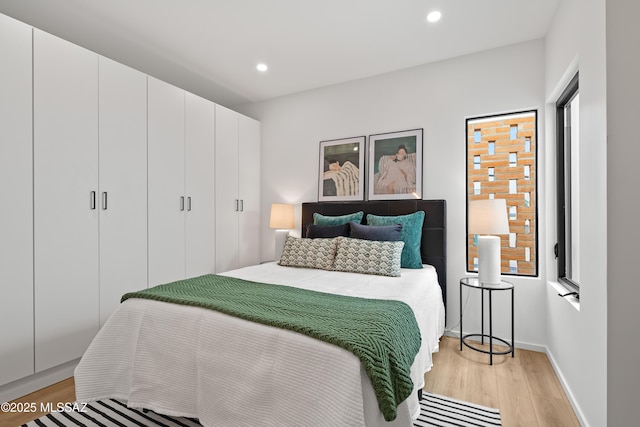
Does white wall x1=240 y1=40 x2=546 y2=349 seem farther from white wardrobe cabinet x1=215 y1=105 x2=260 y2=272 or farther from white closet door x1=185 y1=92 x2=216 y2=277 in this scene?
white closet door x1=185 y1=92 x2=216 y2=277

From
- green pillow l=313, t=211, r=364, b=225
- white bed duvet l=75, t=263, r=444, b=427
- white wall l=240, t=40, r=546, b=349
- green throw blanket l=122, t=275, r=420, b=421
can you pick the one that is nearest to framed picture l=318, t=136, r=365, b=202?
white wall l=240, t=40, r=546, b=349

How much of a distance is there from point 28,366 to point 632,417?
11.1ft

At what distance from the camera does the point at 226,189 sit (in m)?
3.89

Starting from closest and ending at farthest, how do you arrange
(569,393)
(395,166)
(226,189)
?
(569,393) < (395,166) < (226,189)

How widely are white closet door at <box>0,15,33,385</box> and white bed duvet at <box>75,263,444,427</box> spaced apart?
0.75 metres

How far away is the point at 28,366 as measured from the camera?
2229 millimetres

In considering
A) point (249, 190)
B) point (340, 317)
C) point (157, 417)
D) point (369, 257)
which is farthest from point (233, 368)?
point (249, 190)

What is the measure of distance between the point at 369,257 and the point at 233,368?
1538 mm

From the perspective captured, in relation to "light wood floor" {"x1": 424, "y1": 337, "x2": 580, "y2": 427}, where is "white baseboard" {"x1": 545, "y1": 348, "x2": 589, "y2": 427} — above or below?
above

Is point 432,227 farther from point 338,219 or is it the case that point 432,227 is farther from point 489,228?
point 338,219

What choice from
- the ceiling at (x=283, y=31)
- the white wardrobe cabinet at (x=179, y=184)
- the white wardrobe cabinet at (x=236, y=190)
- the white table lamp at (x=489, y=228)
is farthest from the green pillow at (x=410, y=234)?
the white wardrobe cabinet at (x=179, y=184)

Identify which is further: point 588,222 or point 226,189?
point 226,189

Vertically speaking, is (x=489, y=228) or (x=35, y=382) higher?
(x=489, y=228)

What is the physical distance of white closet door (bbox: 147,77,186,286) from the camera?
3074 millimetres
